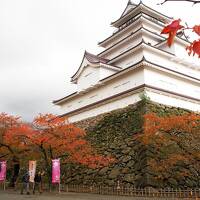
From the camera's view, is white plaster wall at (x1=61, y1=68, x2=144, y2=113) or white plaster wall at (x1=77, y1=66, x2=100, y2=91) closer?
white plaster wall at (x1=61, y1=68, x2=144, y2=113)

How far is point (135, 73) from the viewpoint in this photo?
16938mm

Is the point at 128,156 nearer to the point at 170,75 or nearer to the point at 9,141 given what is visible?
the point at 170,75

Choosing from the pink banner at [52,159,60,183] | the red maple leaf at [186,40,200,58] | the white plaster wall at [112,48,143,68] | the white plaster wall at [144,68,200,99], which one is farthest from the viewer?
the white plaster wall at [112,48,143,68]

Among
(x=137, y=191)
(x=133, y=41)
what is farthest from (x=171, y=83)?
(x=137, y=191)

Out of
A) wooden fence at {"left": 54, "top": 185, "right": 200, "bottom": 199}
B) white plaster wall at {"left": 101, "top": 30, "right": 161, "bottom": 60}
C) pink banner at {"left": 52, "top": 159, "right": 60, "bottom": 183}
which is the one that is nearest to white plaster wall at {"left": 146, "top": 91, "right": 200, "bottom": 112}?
wooden fence at {"left": 54, "top": 185, "right": 200, "bottom": 199}

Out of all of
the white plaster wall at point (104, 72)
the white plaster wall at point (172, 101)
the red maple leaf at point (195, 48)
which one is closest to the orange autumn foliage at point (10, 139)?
the white plaster wall at point (104, 72)

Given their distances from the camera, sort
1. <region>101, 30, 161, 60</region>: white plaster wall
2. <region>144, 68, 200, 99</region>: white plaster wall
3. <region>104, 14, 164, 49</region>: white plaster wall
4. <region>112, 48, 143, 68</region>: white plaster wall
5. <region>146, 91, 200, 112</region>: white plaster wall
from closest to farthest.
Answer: <region>146, 91, 200, 112</region>: white plaster wall < <region>144, 68, 200, 99</region>: white plaster wall < <region>112, 48, 143, 68</region>: white plaster wall < <region>101, 30, 161, 60</region>: white plaster wall < <region>104, 14, 164, 49</region>: white plaster wall

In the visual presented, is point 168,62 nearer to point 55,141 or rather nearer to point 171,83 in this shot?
point 171,83

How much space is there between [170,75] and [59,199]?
995 centimetres

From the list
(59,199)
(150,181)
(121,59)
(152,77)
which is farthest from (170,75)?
(59,199)

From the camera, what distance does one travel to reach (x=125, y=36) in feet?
74.8

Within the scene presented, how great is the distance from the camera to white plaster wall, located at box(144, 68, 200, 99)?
1659 centimetres

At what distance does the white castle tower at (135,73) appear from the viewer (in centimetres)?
1670

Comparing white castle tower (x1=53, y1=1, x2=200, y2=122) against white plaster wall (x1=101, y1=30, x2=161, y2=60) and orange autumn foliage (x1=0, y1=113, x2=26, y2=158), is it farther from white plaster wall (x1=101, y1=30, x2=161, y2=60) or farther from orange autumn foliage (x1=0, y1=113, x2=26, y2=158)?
orange autumn foliage (x1=0, y1=113, x2=26, y2=158)
